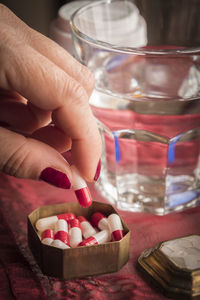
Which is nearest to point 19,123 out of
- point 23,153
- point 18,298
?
point 23,153

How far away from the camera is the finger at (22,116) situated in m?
0.71

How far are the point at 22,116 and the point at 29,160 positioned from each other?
14 cm

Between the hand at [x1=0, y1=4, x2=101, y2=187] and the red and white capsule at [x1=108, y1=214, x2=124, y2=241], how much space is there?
0.20 feet

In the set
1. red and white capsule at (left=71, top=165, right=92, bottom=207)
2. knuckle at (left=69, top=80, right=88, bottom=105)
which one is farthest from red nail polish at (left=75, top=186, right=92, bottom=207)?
knuckle at (left=69, top=80, right=88, bottom=105)

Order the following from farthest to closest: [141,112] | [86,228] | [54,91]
Result: [141,112] → [86,228] → [54,91]

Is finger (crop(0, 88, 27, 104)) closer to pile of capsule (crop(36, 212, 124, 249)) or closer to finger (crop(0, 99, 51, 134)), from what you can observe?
finger (crop(0, 99, 51, 134))

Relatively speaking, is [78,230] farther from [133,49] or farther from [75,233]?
[133,49]

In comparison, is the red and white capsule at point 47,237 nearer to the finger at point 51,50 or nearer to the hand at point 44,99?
the hand at point 44,99

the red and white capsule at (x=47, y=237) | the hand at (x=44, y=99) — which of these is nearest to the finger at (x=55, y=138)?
the hand at (x=44, y=99)

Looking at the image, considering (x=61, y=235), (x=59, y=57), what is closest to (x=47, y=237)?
(x=61, y=235)

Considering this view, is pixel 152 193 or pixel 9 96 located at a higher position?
pixel 9 96

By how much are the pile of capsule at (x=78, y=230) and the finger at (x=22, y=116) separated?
0.13 m

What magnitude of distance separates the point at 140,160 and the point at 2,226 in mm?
234

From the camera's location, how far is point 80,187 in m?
0.65
